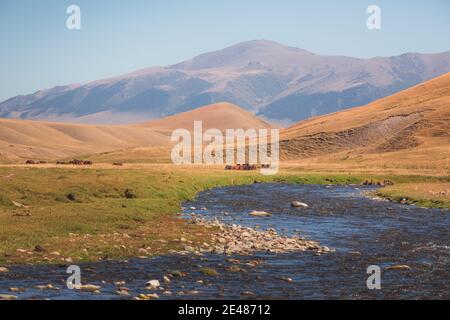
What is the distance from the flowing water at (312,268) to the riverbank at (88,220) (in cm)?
222

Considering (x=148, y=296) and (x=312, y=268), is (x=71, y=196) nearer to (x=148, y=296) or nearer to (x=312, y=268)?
(x=312, y=268)

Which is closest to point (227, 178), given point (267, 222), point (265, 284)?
point (267, 222)

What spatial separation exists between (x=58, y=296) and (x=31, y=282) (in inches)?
105

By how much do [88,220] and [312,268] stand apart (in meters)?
16.4

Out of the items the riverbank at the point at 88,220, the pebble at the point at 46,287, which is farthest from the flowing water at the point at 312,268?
the riverbank at the point at 88,220

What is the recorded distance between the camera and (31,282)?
89.1 feet

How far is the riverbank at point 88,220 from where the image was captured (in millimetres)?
33156

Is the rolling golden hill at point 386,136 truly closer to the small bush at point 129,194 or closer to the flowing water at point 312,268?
the small bush at point 129,194

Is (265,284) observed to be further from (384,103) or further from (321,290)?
(384,103)

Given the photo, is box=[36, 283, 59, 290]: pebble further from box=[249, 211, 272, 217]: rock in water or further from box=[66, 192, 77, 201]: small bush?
box=[249, 211, 272, 217]: rock in water

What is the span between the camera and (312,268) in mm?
31156

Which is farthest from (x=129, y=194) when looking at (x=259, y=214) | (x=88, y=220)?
(x=88, y=220)

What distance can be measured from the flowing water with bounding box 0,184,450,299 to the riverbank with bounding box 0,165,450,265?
7.30ft
